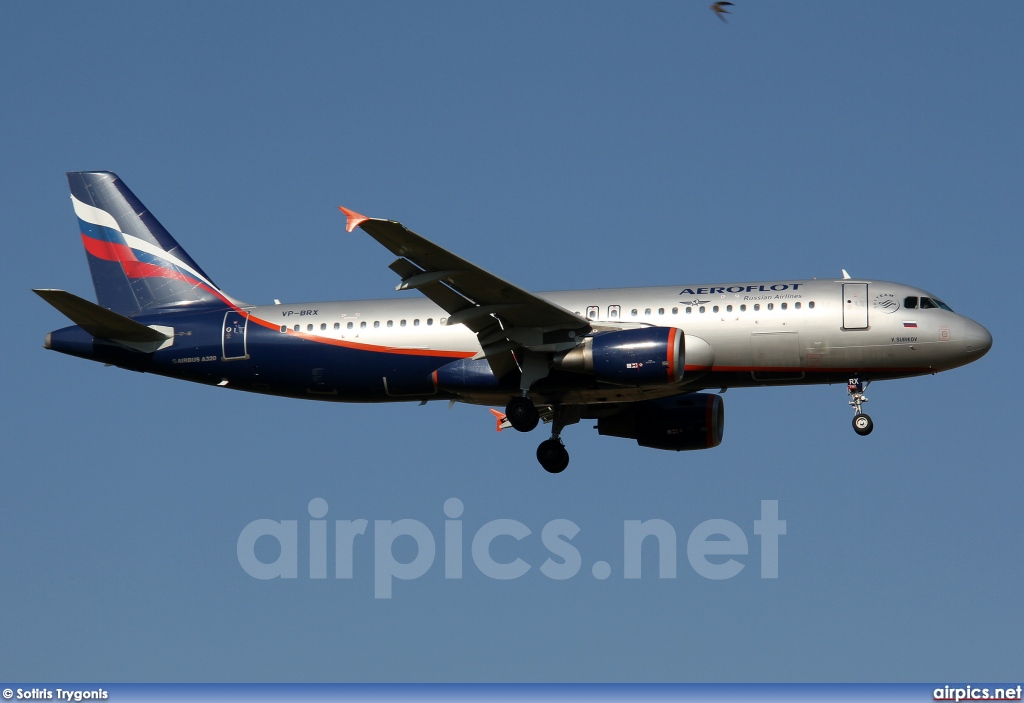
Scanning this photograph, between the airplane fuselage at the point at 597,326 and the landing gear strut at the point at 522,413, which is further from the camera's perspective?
the landing gear strut at the point at 522,413

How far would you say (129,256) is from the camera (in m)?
45.2

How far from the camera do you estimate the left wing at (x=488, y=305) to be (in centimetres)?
3616

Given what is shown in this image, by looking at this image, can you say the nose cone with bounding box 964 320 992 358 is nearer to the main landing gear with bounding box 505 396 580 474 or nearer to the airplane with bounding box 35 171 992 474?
the airplane with bounding box 35 171 992 474

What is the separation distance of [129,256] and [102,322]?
4.28m

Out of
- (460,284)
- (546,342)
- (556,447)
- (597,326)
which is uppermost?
(460,284)

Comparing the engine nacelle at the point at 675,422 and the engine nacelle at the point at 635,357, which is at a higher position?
the engine nacelle at the point at 635,357

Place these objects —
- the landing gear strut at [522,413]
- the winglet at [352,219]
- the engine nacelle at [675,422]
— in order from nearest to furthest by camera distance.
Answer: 1. the winglet at [352,219]
2. the landing gear strut at [522,413]
3. the engine nacelle at [675,422]

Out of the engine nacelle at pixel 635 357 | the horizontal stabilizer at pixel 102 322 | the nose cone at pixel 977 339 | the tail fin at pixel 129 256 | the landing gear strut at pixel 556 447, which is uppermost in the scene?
the tail fin at pixel 129 256

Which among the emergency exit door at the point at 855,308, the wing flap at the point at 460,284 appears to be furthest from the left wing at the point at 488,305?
the emergency exit door at the point at 855,308

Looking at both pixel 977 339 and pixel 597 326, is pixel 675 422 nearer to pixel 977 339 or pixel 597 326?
pixel 597 326

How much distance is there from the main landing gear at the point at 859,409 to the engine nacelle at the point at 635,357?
5047 millimetres

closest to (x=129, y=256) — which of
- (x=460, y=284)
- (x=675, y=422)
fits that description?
(x=460, y=284)

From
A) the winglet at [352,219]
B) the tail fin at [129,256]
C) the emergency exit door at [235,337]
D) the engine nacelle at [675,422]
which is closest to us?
the winglet at [352,219]

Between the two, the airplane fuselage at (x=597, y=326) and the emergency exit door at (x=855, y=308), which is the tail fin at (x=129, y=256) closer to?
the airplane fuselage at (x=597, y=326)
